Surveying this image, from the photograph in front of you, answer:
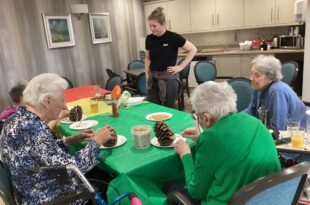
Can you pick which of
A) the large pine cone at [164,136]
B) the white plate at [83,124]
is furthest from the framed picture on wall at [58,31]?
the large pine cone at [164,136]

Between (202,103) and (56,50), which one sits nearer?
(202,103)

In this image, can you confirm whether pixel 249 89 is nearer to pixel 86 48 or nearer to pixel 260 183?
pixel 260 183

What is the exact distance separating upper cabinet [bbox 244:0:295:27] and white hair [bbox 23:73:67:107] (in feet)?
17.4

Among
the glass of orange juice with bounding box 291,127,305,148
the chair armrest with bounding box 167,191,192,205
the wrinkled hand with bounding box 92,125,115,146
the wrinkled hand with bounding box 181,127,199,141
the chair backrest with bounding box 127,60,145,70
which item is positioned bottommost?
the chair armrest with bounding box 167,191,192,205

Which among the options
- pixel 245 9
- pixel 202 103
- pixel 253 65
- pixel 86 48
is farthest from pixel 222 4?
pixel 202 103

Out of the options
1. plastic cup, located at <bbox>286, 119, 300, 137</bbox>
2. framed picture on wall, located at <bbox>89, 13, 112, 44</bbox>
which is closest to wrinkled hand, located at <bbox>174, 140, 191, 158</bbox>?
plastic cup, located at <bbox>286, 119, 300, 137</bbox>

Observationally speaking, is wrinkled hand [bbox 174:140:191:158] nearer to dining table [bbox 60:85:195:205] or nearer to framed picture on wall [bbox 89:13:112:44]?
dining table [bbox 60:85:195:205]

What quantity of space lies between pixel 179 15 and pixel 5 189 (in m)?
6.31

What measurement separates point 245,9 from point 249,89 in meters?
3.91

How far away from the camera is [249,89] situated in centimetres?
264

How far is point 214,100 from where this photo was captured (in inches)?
50.6

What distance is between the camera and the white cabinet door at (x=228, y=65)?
6012 mm

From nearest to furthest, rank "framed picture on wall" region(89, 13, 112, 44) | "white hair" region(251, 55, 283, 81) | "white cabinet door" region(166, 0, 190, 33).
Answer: "white hair" region(251, 55, 283, 81) < "framed picture on wall" region(89, 13, 112, 44) < "white cabinet door" region(166, 0, 190, 33)

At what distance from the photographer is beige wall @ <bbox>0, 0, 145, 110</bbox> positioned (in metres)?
4.60
